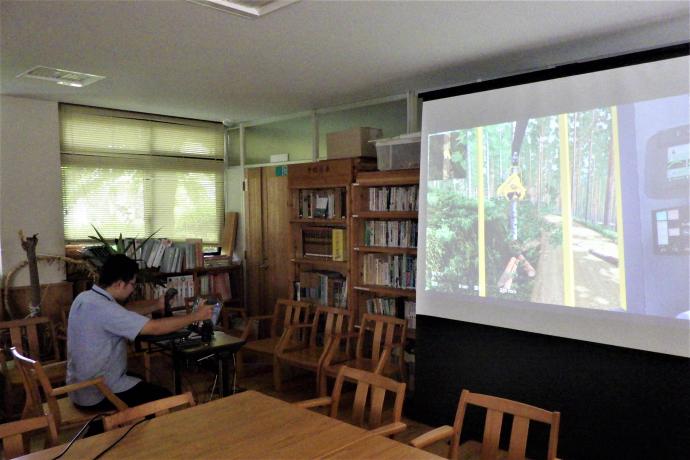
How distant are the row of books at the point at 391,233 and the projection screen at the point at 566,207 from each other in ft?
1.31

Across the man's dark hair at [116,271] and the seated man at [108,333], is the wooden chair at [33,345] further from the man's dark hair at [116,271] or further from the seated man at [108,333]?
the man's dark hair at [116,271]

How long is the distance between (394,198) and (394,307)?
973 millimetres

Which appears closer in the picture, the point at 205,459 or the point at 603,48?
the point at 205,459

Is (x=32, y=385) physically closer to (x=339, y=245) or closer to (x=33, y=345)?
(x=33, y=345)

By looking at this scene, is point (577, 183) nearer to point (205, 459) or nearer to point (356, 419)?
point (356, 419)

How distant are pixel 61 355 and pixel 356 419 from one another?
323 centimetres

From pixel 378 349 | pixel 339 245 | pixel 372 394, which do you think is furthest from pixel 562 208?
pixel 339 245

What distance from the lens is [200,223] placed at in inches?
248

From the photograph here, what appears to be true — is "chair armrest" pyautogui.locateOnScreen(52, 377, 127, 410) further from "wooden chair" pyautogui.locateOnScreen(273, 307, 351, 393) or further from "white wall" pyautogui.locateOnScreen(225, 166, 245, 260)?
"white wall" pyautogui.locateOnScreen(225, 166, 245, 260)

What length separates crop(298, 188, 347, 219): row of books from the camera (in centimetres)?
504

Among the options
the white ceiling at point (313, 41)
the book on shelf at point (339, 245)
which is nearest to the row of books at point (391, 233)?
the book on shelf at point (339, 245)

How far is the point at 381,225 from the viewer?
15.2ft

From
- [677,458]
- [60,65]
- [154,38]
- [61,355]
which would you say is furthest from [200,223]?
[677,458]

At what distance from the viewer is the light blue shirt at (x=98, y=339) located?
3039mm
